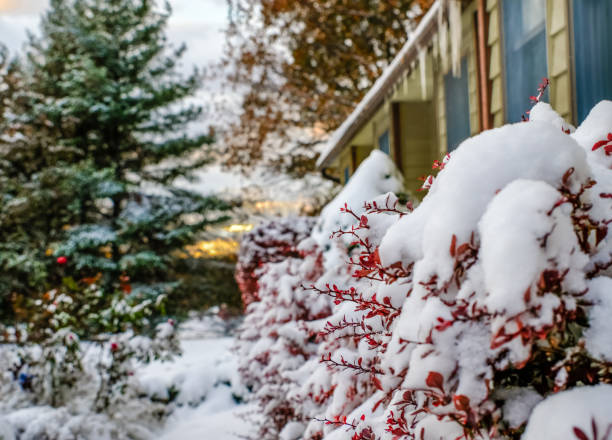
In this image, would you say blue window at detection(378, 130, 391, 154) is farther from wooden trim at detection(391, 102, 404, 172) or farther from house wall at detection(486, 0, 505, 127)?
house wall at detection(486, 0, 505, 127)

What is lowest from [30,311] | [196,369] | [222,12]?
[196,369]

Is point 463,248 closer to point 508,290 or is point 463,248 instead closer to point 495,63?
point 508,290

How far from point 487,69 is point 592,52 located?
44.2 inches

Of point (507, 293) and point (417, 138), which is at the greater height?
point (417, 138)

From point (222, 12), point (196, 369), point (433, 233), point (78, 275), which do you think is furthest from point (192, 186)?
point (433, 233)

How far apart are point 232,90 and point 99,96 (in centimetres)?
369

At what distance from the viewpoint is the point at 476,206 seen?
1024mm

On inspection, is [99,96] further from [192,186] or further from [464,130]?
[464,130]

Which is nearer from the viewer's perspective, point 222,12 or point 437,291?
point 437,291

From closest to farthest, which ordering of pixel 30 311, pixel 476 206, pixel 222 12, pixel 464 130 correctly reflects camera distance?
1. pixel 476 206
2. pixel 464 130
3. pixel 30 311
4. pixel 222 12

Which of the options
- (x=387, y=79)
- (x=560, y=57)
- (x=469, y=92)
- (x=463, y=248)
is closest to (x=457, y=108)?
(x=469, y=92)

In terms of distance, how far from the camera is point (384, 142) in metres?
7.01

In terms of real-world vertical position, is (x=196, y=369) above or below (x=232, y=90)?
below

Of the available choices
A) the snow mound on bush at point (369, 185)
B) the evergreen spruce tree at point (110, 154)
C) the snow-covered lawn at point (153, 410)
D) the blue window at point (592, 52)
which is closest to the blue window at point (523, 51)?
the blue window at point (592, 52)
